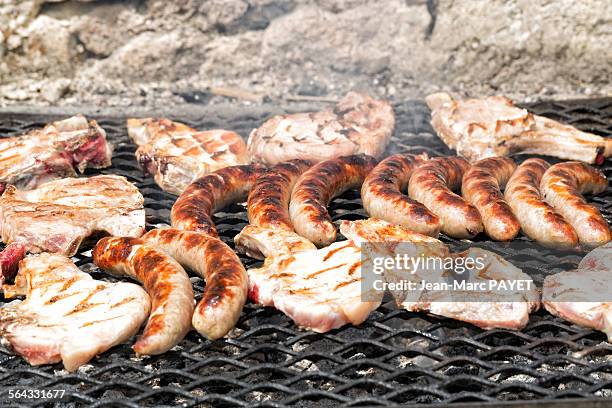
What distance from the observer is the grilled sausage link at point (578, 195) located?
341 cm

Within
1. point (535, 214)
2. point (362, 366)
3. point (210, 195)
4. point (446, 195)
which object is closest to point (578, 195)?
point (535, 214)

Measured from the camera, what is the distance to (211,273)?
3.08m

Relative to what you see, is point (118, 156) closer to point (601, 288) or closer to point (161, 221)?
point (161, 221)

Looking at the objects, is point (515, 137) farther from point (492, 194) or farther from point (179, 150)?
point (179, 150)

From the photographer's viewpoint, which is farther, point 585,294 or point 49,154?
point 49,154

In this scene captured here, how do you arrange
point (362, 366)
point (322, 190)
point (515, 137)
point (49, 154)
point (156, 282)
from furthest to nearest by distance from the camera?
point (515, 137) < point (49, 154) < point (322, 190) < point (156, 282) < point (362, 366)

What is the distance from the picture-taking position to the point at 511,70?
17.7ft

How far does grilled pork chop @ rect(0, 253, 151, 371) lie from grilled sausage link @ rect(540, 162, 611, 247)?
72.5 inches

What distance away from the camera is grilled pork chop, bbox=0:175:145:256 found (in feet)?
11.3

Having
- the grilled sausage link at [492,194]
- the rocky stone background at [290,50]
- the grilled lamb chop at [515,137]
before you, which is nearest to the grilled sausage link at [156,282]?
the grilled sausage link at [492,194]

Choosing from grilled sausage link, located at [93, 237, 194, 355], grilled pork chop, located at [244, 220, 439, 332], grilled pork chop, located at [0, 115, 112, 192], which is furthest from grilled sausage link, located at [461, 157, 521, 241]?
grilled pork chop, located at [0, 115, 112, 192]

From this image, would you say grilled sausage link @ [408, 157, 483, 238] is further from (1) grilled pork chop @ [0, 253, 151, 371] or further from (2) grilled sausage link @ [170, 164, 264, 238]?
(1) grilled pork chop @ [0, 253, 151, 371]

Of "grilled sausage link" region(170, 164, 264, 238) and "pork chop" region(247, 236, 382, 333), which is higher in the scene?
"grilled sausage link" region(170, 164, 264, 238)

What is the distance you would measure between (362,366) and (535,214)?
3.68 feet
